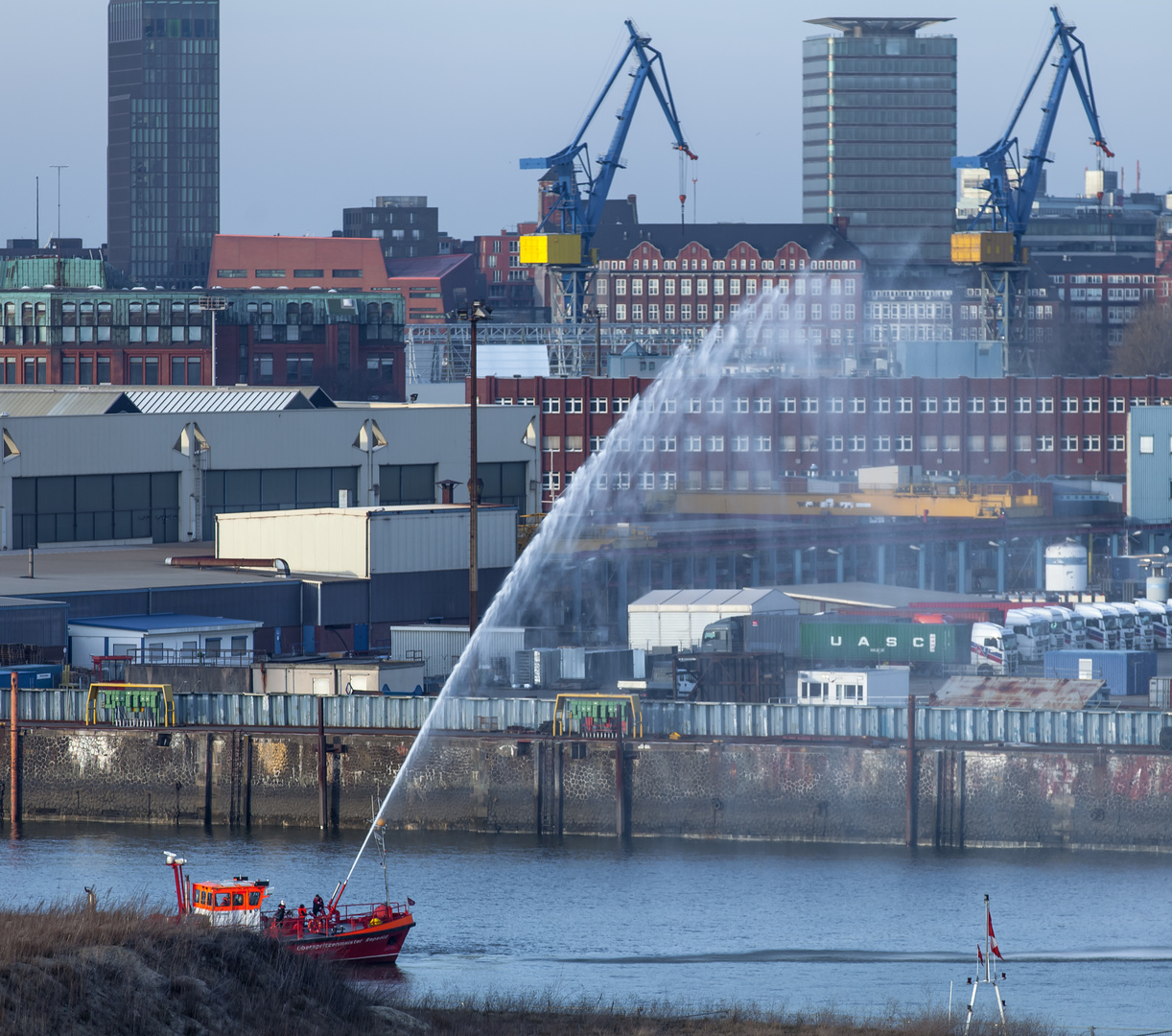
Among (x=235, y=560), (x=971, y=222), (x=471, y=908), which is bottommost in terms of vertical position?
(x=471, y=908)

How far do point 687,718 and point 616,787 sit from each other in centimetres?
230

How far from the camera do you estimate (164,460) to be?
6194 cm

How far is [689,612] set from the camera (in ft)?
186

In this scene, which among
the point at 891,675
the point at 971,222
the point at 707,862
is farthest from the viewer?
the point at 971,222

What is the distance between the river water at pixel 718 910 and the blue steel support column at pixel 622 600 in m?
22.8

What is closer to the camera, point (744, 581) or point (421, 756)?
point (421, 756)

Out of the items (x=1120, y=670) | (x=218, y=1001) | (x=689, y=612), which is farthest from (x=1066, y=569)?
(x=218, y=1001)

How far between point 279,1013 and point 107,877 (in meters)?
15.7

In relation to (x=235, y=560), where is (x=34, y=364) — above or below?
above

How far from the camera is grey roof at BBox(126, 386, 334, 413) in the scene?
236 ft

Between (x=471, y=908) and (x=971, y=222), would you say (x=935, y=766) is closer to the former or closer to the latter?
(x=471, y=908)

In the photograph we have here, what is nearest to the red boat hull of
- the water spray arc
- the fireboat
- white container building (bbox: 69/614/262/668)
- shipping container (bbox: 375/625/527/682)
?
the fireboat

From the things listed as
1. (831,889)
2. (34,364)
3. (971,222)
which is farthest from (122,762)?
(971,222)

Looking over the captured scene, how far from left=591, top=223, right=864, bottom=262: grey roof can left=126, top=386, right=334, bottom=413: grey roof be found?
105229mm
